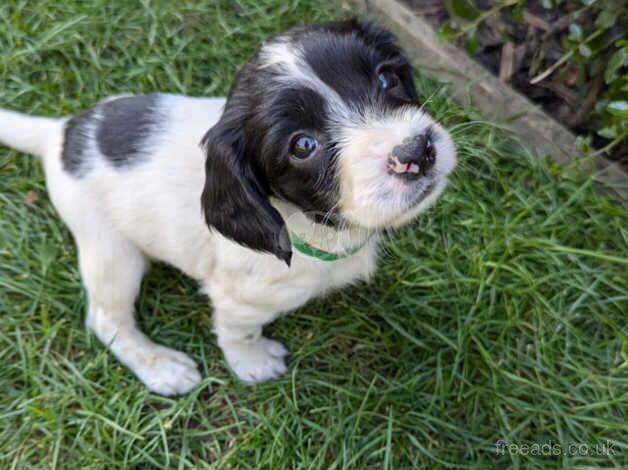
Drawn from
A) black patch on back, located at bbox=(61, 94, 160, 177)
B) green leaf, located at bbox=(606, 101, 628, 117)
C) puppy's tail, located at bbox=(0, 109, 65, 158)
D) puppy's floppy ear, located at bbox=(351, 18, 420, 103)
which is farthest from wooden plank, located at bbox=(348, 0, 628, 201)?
puppy's tail, located at bbox=(0, 109, 65, 158)

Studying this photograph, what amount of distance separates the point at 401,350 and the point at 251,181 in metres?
1.42

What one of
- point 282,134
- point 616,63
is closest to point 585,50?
point 616,63

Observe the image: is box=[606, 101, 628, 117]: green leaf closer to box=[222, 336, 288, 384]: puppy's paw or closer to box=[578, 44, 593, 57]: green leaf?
box=[578, 44, 593, 57]: green leaf

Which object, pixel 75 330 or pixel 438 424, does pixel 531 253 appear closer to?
pixel 438 424

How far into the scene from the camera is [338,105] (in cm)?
207

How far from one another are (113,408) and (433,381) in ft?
5.07

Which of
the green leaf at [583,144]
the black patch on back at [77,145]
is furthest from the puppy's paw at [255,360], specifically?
the green leaf at [583,144]

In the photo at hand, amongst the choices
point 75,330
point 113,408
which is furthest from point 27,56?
point 113,408

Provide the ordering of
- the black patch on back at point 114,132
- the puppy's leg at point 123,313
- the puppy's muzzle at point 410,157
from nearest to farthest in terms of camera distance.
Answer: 1. the puppy's muzzle at point 410,157
2. the black patch on back at point 114,132
3. the puppy's leg at point 123,313

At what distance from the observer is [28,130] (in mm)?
3160

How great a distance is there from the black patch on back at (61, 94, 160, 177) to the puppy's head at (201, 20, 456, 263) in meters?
0.56

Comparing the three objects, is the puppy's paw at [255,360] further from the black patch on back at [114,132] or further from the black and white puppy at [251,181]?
the black patch on back at [114,132]

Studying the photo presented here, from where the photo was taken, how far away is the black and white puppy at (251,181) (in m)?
2.07

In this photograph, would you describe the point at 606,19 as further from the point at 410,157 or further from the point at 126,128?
the point at 126,128
